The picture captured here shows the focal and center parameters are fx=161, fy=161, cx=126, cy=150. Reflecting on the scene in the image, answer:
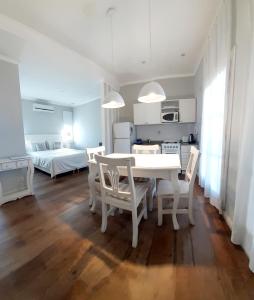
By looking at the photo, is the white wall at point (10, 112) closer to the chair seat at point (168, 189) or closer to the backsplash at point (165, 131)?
the chair seat at point (168, 189)

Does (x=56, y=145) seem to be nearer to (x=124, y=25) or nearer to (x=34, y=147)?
(x=34, y=147)

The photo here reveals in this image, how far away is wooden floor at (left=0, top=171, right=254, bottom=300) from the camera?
1206mm

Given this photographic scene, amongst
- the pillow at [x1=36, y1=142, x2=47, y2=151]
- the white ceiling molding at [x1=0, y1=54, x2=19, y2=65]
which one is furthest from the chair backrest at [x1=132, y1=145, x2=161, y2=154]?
the pillow at [x1=36, y1=142, x2=47, y2=151]

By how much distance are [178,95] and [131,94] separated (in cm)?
144

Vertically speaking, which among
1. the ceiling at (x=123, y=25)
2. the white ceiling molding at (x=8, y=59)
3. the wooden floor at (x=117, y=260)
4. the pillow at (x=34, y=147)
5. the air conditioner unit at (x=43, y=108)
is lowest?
the wooden floor at (x=117, y=260)

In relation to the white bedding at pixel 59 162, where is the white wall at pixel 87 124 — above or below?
above

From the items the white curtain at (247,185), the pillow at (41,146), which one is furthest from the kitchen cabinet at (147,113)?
the pillow at (41,146)

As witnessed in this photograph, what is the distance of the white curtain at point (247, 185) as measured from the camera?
1304 millimetres

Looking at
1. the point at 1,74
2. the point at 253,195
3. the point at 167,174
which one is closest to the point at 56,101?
the point at 1,74

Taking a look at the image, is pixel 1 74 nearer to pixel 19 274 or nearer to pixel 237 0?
pixel 19 274

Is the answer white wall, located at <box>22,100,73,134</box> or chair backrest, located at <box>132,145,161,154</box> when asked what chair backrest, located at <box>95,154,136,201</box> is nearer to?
chair backrest, located at <box>132,145,161,154</box>

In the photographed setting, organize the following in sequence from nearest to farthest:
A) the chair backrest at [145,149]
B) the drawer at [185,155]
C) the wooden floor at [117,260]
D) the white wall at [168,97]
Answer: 1. the wooden floor at [117,260]
2. the chair backrest at [145,149]
3. the drawer at [185,155]
4. the white wall at [168,97]

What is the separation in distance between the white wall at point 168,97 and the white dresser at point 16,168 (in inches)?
118

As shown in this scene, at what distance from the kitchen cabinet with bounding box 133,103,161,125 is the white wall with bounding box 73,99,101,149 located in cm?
221
